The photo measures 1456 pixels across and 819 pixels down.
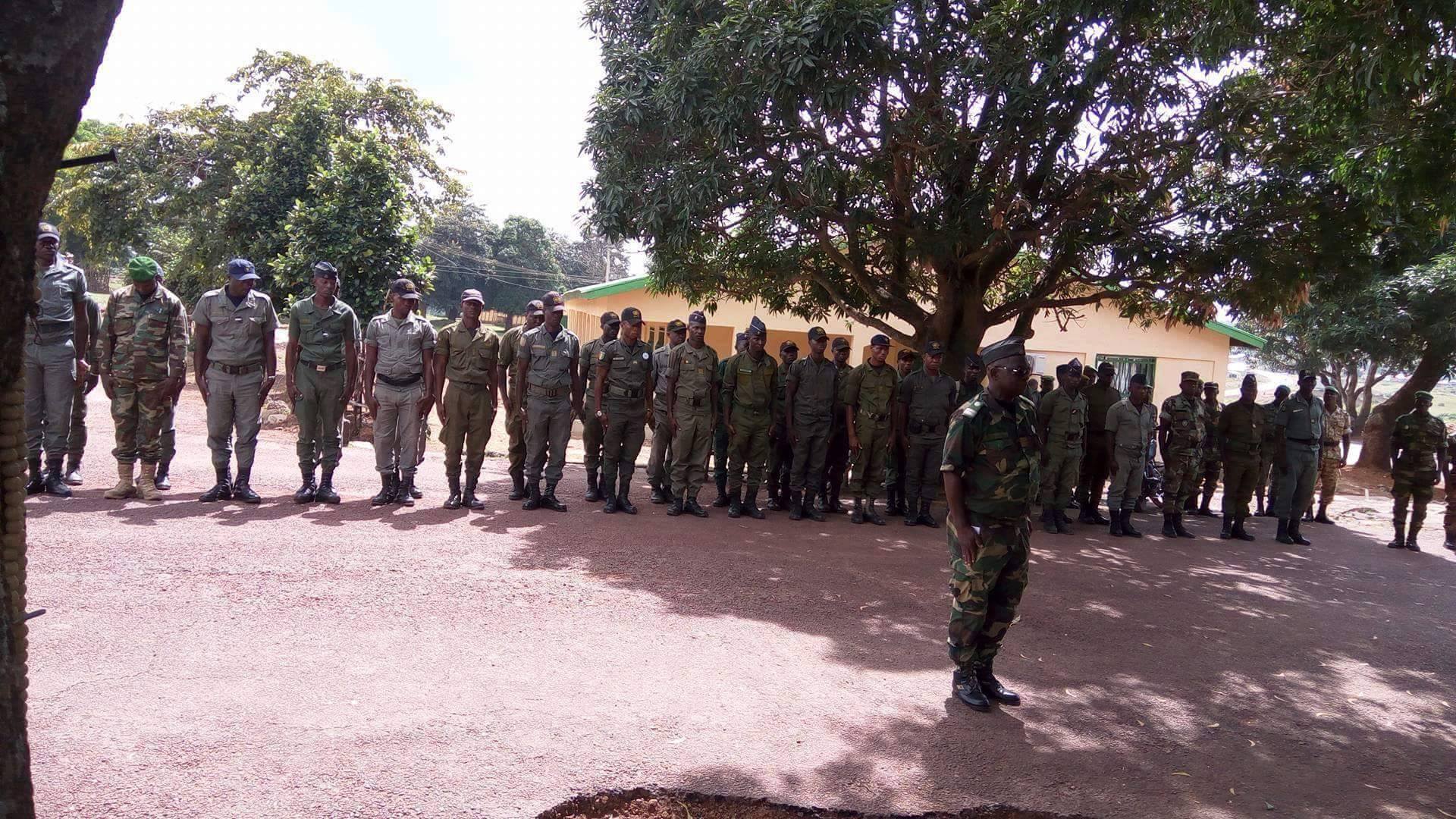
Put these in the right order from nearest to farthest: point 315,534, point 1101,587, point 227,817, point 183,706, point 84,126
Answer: point 227,817, point 183,706, point 315,534, point 1101,587, point 84,126

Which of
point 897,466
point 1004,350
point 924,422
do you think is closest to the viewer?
point 1004,350

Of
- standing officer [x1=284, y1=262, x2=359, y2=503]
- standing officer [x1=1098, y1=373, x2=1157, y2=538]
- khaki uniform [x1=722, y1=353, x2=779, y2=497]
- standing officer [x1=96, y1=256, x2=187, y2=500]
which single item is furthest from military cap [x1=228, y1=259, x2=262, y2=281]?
standing officer [x1=1098, y1=373, x2=1157, y2=538]

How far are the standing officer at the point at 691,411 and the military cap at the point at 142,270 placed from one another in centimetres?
428

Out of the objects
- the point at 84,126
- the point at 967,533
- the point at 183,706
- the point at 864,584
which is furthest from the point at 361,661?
the point at 84,126

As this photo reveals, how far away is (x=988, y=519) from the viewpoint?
4391mm

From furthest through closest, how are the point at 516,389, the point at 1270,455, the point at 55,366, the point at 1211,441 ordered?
the point at 1270,455, the point at 1211,441, the point at 516,389, the point at 55,366

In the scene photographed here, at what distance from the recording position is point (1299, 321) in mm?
21297

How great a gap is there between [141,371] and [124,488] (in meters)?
0.91

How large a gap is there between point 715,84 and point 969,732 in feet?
21.3

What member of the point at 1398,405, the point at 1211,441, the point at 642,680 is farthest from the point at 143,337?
the point at 1398,405

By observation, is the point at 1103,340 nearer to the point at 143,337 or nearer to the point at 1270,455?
the point at 1270,455

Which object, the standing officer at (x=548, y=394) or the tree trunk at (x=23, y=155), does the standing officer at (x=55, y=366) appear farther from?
the tree trunk at (x=23, y=155)

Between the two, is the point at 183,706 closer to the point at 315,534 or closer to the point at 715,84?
the point at 315,534

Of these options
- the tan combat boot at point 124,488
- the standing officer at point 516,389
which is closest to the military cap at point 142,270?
the tan combat boot at point 124,488
